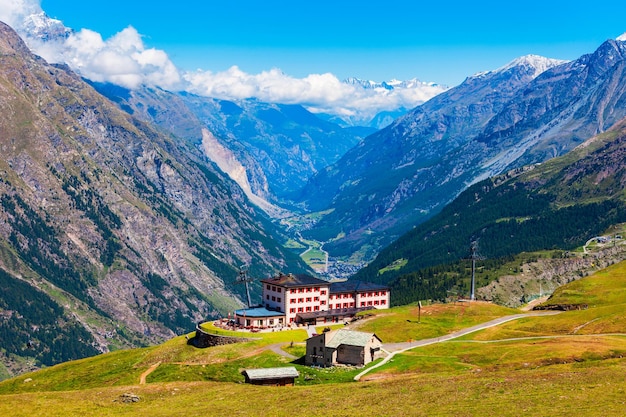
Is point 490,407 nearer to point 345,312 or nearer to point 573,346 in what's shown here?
point 573,346

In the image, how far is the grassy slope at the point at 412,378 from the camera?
86.0 m

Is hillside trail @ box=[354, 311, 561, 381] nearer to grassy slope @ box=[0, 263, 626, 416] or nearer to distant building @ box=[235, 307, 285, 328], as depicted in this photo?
grassy slope @ box=[0, 263, 626, 416]

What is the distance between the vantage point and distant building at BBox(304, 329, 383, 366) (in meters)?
136

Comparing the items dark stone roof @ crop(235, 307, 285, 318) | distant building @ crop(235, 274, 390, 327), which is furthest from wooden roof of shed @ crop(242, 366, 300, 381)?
dark stone roof @ crop(235, 307, 285, 318)

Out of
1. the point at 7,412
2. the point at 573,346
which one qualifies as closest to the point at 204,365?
the point at 7,412

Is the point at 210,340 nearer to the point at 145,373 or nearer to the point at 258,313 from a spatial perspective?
the point at 258,313

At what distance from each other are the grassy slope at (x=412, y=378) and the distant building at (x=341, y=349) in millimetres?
5681

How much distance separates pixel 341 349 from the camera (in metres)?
137

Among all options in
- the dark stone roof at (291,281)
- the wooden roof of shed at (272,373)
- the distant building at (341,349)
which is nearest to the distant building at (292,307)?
the dark stone roof at (291,281)

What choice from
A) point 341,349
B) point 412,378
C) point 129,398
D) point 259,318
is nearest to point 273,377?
point 341,349

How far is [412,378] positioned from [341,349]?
94.9 ft

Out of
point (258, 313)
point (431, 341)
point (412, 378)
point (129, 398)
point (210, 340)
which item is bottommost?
point (129, 398)

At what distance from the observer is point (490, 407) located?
8200 cm

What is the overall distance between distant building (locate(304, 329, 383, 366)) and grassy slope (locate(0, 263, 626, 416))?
568 centimetres
